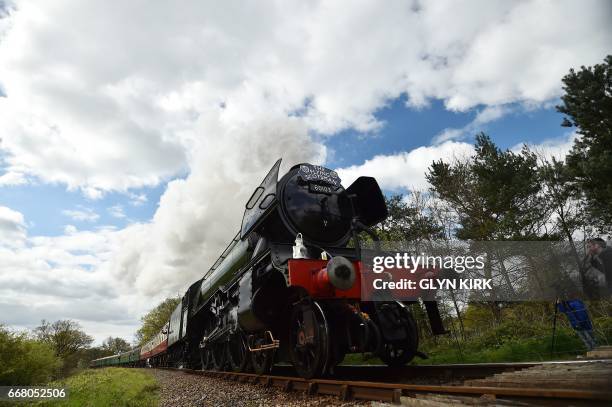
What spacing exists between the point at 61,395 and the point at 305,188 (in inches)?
176

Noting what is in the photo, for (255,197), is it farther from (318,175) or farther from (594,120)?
(594,120)

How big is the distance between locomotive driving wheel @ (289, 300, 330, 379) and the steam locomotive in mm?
13

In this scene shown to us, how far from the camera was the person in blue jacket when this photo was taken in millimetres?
5938

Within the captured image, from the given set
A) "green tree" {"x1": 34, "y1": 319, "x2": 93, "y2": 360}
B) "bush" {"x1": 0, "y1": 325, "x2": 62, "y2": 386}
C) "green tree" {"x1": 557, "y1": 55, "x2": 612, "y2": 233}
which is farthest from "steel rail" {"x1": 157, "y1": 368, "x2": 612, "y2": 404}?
"green tree" {"x1": 34, "y1": 319, "x2": 93, "y2": 360}

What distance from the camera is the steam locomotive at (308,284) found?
4.94 meters

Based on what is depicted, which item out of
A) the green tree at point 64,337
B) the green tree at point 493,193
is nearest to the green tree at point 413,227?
the green tree at point 493,193

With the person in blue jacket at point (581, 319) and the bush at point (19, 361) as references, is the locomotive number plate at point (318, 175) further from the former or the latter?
the bush at point (19, 361)

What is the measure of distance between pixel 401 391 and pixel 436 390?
13.1 inches

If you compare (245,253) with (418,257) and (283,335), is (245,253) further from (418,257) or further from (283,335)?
(418,257)

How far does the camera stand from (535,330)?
9.88 metres

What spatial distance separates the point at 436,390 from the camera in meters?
3.41

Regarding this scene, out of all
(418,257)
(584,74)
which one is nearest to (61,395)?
(418,257)

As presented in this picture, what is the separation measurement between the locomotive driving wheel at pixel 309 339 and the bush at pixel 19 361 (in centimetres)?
453

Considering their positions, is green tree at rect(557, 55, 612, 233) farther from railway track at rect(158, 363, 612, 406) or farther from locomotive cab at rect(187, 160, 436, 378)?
railway track at rect(158, 363, 612, 406)
